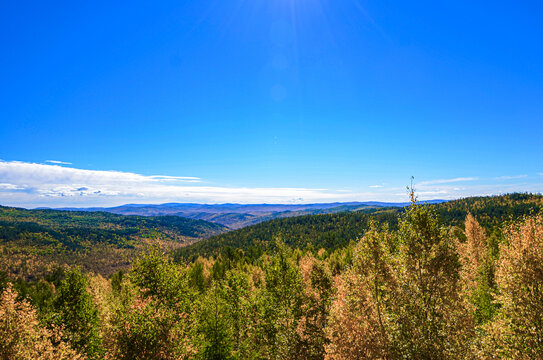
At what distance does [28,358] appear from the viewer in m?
17.6

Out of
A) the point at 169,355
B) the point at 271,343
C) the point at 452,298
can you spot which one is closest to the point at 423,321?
the point at 452,298

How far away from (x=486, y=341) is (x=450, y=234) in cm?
863

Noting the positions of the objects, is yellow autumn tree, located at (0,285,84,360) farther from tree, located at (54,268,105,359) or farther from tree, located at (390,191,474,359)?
tree, located at (390,191,474,359)

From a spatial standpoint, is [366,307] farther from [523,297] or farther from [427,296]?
[523,297]

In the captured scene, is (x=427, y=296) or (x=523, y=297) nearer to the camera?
(x=427, y=296)

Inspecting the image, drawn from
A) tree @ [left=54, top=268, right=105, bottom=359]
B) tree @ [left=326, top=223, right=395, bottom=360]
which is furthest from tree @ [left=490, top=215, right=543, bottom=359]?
tree @ [left=54, top=268, right=105, bottom=359]

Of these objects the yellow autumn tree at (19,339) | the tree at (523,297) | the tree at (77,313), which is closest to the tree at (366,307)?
the tree at (523,297)

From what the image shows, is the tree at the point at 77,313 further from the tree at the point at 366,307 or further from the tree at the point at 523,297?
the tree at the point at 523,297

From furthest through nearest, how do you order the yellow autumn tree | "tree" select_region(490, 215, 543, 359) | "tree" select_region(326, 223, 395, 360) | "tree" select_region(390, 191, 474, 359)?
the yellow autumn tree → "tree" select_region(490, 215, 543, 359) → "tree" select_region(326, 223, 395, 360) → "tree" select_region(390, 191, 474, 359)

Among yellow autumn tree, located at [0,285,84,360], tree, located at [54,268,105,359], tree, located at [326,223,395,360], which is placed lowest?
tree, located at [54,268,105,359]

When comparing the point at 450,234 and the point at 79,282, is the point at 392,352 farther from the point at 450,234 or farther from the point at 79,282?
the point at 79,282

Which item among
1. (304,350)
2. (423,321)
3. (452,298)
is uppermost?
(452,298)

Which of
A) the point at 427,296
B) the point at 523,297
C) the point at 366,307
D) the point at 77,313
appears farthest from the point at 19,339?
the point at 523,297

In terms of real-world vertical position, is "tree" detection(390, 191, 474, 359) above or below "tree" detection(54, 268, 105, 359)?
above
